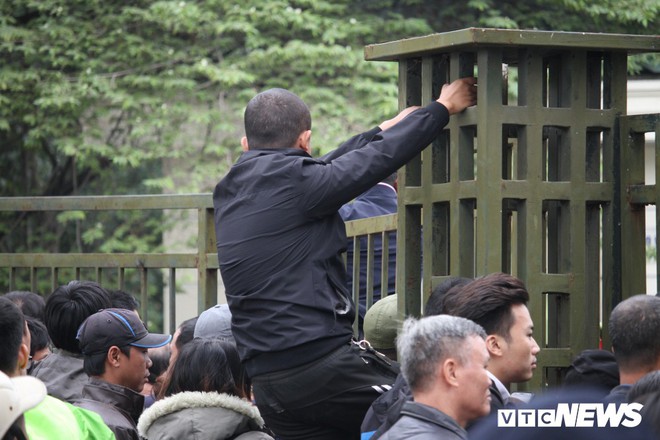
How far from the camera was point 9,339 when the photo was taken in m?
4.30

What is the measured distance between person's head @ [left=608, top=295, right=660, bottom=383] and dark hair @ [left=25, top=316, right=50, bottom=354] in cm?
326

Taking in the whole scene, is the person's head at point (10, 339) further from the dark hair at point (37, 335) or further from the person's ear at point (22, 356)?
the dark hair at point (37, 335)

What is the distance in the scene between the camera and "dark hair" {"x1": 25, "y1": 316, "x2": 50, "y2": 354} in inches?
252

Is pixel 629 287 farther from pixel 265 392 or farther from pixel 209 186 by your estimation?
pixel 209 186

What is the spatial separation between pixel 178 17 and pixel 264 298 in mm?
11931

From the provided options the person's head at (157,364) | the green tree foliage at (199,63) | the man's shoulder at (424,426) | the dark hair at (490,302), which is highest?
the green tree foliage at (199,63)

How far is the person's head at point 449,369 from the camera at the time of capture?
12.9ft

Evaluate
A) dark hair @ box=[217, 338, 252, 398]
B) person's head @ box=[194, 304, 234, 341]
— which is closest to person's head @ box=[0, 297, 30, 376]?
dark hair @ box=[217, 338, 252, 398]

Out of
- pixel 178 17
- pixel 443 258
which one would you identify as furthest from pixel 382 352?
pixel 178 17

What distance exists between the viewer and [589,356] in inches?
193

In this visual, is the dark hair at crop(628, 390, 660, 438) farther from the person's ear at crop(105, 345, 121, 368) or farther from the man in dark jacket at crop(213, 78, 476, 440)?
the person's ear at crop(105, 345, 121, 368)

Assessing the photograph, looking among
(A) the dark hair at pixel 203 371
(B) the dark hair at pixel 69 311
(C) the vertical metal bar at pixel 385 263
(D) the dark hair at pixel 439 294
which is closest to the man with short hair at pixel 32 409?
(A) the dark hair at pixel 203 371

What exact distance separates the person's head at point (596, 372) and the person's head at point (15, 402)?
2269 mm

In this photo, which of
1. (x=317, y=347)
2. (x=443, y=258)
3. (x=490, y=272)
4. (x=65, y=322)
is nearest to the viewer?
(x=317, y=347)
